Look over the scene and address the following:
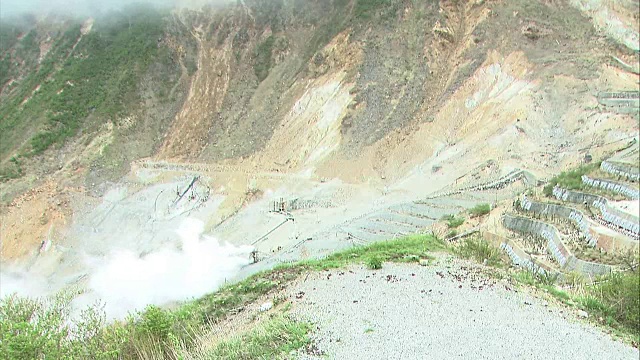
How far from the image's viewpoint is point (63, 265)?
41.5 metres

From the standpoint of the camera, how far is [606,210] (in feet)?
73.0

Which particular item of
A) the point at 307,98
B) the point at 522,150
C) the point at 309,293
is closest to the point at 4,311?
the point at 309,293

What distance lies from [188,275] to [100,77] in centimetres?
3759

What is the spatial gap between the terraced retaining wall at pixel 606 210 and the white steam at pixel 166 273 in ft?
44.4

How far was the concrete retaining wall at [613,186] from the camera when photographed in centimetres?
2280

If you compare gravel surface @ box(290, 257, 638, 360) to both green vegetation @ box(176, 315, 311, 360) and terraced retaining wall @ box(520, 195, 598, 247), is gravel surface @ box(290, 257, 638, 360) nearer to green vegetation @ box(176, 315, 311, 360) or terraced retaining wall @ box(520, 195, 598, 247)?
green vegetation @ box(176, 315, 311, 360)

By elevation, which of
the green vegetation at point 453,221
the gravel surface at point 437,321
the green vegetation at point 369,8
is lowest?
the green vegetation at point 453,221

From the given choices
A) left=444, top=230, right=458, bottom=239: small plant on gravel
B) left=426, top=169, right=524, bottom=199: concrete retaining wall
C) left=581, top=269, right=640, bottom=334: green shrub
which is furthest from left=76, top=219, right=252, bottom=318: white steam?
left=426, top=169, right=524, bottom=199: concrete retaining wall

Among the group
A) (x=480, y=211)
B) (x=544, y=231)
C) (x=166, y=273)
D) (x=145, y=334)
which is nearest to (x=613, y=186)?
(x=544, y=231)

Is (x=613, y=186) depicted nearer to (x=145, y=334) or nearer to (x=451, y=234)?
(x=451, y=234)

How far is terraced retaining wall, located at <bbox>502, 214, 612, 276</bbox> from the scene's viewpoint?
1897cm

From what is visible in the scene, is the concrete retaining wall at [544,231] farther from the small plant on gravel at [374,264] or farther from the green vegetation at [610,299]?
the small plant on gravel at [374,264]

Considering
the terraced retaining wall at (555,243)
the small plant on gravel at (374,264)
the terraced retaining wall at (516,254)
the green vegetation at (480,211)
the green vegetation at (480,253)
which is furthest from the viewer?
the green vegetation at (480,211)

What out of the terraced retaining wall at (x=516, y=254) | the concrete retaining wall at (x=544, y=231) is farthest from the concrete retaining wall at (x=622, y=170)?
the terraced retaining wall at (x=516, y=254)
